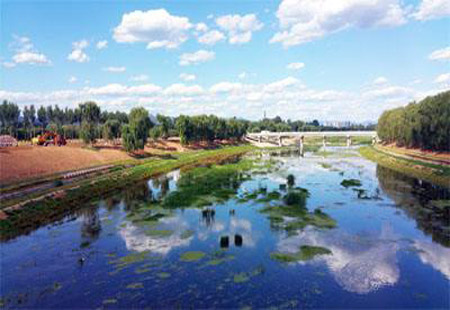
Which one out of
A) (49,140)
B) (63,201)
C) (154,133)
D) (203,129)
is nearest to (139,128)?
(154,133)

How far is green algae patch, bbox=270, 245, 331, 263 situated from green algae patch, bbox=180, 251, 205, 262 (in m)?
6.18

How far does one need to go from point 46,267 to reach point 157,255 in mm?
8861

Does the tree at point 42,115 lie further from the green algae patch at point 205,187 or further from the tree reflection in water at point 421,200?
the tree reflection in water at point 421,200

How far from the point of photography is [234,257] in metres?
27.2

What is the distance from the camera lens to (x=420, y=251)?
28359 mm

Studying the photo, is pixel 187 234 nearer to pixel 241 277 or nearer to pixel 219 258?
pixel 219 258

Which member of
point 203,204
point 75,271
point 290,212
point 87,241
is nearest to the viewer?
point 75,271

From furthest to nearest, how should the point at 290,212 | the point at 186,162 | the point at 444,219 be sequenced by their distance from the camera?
the point at 186,162
the point at 290,212
the point at 444,219

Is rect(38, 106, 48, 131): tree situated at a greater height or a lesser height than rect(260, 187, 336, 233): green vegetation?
greater

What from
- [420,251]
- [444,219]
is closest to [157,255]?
Answer: [420,251]

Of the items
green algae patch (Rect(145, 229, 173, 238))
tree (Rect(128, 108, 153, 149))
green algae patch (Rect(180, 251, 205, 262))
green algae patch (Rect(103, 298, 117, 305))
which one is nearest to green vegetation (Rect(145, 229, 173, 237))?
green algae patch (Rect(145, 229, 173, 238))

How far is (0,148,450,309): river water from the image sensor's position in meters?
21.1

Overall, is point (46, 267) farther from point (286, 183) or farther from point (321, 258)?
point (286, 183)

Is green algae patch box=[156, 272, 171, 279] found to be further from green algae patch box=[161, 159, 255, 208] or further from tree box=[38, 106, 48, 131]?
tree box=[38, 106, 48, 131]
